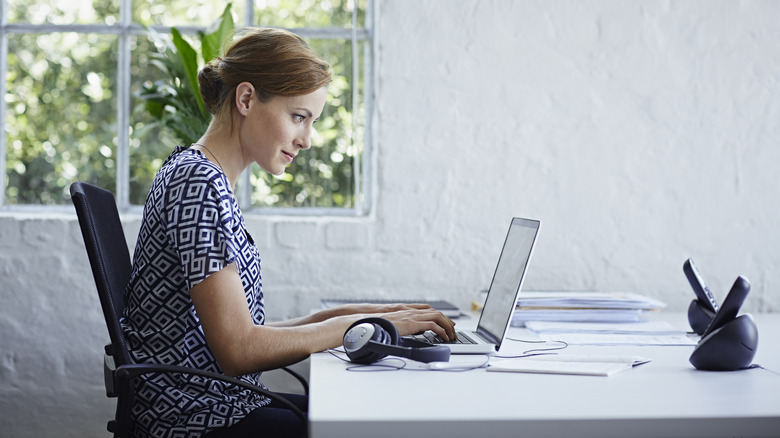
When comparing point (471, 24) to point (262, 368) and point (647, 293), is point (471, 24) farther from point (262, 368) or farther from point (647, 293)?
point (262, 368)

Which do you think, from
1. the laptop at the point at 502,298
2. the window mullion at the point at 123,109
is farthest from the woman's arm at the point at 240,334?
the window mullion at the point at 123,109

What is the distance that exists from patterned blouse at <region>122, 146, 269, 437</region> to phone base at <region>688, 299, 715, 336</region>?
1160 millimetres

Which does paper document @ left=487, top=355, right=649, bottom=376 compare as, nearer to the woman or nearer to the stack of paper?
the woman

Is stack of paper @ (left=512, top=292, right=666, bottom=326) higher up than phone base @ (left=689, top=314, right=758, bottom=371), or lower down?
lower down

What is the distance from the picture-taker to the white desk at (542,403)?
43.9 inches

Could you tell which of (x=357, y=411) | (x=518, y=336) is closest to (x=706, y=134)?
(x=518, y=336)

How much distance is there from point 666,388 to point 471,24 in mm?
1900

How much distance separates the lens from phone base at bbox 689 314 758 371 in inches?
59.7

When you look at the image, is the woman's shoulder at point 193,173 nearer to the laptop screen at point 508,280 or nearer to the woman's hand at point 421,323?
the woman's hand at point 421,323

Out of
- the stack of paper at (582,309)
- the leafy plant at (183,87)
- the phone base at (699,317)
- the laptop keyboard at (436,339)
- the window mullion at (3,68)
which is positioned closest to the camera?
the laptop keyboard at (436,339)

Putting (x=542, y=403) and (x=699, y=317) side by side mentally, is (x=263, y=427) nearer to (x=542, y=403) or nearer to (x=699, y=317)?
(x=542, y=403)

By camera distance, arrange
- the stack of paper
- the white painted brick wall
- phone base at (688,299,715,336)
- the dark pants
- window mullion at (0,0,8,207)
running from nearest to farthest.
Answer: the dark pants
phone base at (688,299,715,336)
the stack of paper
the white painted brick wall
window mullion at (0,0,8,207)

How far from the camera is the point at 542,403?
4.00ft

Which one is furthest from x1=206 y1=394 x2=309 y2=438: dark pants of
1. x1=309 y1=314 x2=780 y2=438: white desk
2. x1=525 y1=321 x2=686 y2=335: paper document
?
x1=525 y1=321 x2=686 y2=335: paper document
